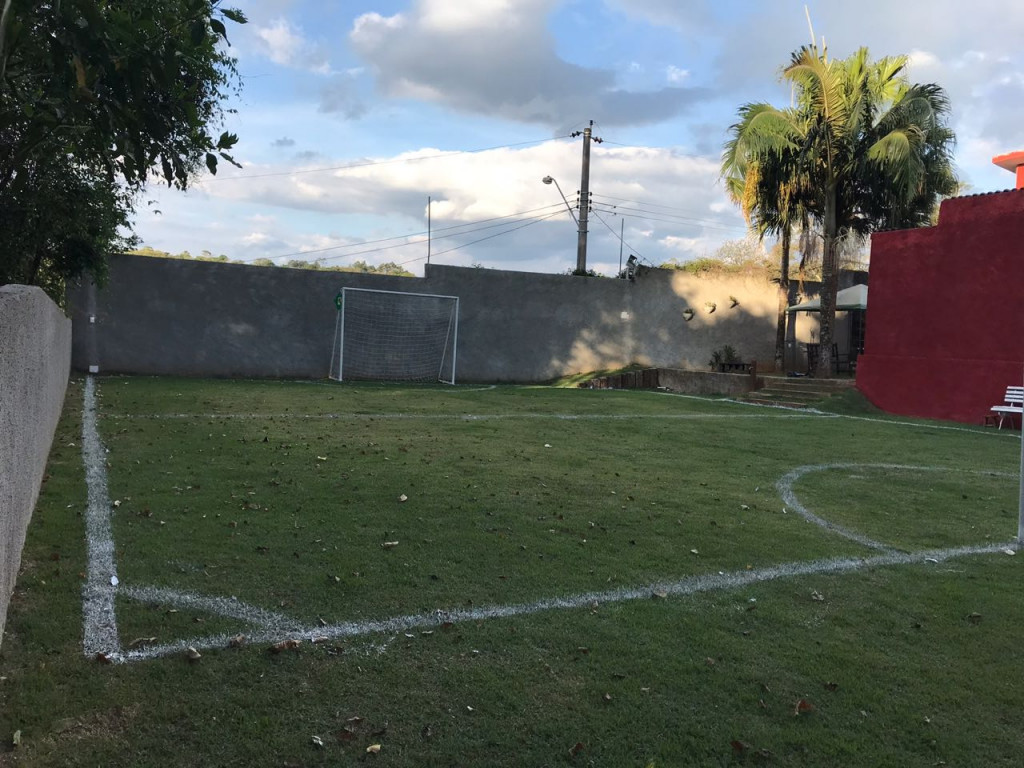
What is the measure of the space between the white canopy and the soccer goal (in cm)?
892

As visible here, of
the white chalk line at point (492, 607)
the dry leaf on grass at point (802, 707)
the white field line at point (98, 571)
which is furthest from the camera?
the white chalk line at point (492, 607)

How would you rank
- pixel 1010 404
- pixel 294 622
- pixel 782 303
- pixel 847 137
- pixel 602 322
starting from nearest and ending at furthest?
pixel 294 622
pixel 1010 404
pixel 847 137
pixel 782 303
pixel 602 322

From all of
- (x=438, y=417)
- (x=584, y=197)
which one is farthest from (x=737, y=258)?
(x=438, y=417)

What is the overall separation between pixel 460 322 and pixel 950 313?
10.8 metres

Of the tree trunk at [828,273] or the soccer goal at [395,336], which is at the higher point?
the tree trunk at [828,273]

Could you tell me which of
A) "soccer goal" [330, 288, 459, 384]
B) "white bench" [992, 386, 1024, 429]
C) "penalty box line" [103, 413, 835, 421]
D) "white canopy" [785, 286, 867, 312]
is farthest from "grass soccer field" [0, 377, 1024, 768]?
"white canopy" [785, 286, 867, 312]

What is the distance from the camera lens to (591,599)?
3.63 meters

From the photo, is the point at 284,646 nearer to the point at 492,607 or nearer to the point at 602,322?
the point at 492,607

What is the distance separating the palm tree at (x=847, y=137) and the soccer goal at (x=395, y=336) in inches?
328

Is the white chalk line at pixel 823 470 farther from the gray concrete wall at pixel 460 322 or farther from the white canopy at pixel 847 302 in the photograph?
the gray concrete wall at pixel 460 322

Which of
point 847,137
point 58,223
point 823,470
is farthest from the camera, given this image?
point 847,137


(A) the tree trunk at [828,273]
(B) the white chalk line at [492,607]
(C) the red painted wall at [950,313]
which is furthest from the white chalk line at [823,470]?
(A) the tree trunk at [828,273]

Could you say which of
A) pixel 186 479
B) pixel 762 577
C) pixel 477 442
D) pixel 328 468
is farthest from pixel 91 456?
pixel 762 577

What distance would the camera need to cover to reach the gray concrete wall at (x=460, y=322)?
1614cm
